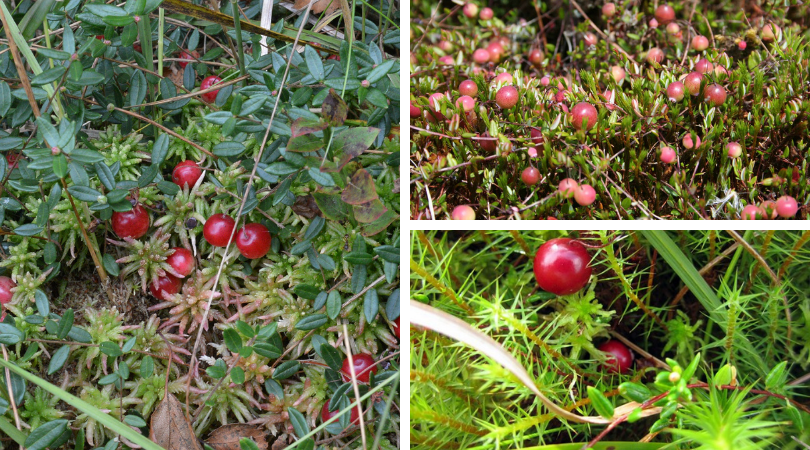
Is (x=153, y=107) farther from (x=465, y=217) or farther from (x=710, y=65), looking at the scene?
(x=710, y=65)

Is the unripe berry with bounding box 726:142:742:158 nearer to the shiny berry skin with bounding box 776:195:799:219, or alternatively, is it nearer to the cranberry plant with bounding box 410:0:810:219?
the cranberry plant with bounding box 410:0:810:219

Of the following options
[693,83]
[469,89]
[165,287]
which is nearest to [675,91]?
[693,83]

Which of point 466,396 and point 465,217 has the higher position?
point 465,217

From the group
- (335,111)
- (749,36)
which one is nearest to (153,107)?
(335,111)

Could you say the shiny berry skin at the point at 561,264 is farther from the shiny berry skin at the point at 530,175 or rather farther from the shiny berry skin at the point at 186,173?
the shiny berry skin at the point at 186,173

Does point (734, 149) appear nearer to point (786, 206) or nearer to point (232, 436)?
A: point (786, 206)

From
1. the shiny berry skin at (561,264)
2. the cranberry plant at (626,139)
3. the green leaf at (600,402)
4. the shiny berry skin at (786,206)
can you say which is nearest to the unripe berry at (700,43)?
the cranberry plant at (626,139)

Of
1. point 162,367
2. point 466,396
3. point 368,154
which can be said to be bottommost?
point 162,367

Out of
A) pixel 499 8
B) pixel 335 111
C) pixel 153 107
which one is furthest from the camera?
pixel 499 8
